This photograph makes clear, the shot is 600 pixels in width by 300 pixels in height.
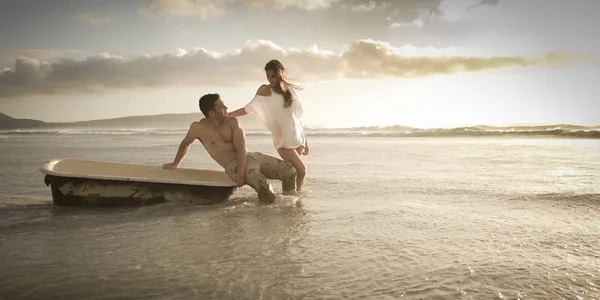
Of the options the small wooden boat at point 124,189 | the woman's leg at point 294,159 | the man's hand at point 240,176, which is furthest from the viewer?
the woman's leg at point 294,159

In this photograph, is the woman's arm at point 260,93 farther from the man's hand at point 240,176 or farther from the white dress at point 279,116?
the man's hand at point 240,176

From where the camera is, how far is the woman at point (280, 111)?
17.5 ft

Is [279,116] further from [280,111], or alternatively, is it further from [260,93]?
[260,93]

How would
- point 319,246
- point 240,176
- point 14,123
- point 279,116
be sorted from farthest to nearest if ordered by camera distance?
point 14,123 < point 279,116 < point 240,176 < point 319,246

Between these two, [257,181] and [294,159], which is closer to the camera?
[257,181]

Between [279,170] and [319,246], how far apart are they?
2252 millimetres

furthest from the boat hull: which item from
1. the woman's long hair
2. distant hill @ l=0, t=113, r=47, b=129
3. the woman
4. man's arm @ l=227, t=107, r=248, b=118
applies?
distant hill @ l=0, t=113, r=47, b=129

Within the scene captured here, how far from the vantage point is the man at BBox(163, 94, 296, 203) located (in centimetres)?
496

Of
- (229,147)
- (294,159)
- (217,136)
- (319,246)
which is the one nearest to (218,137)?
(217,136)

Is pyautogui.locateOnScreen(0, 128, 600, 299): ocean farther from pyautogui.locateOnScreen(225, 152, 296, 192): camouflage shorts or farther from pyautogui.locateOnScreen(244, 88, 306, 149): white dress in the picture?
pyautogui.locateOnScreen(244, 88, 306, 149): white dress

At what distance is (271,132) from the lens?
5.41 meters

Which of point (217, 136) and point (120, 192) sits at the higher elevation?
point (217, 136)

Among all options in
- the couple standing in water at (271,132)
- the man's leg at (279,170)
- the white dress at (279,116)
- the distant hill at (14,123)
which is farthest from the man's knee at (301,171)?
the distant hill at (14,123)

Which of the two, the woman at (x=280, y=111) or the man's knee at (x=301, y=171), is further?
the man's knee at (x=301, y=171)
